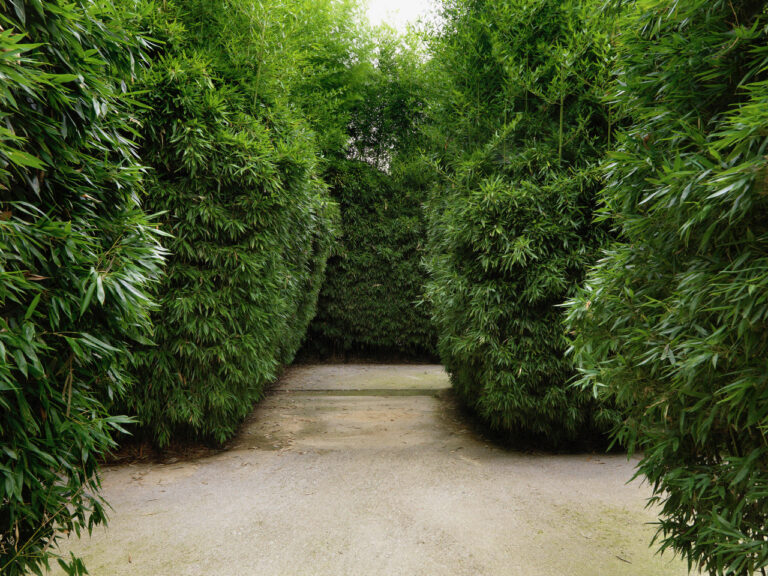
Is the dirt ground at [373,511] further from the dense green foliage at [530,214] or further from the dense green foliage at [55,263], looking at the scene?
the dense green foliage at [55,263]

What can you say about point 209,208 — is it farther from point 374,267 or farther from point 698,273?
point 374,267

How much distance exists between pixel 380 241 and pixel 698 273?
5.92 meters

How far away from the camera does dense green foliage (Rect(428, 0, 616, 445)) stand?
2910mm

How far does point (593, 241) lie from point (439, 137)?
1643 mm

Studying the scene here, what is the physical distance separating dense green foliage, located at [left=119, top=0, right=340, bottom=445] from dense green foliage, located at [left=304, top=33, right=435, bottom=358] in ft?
12.0

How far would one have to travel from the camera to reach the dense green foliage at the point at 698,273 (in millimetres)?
987

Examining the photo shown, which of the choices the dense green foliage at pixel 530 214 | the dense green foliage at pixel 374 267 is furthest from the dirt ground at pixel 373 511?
the dense green foliage at pixel 374 267

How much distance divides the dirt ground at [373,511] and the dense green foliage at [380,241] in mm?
3356

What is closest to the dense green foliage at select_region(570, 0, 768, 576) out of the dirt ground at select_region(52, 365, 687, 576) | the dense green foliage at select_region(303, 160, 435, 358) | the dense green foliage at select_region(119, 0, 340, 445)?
the dirt ground at select_region(52, 365, 687, 576)

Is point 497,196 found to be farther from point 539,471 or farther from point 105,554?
point 105,554

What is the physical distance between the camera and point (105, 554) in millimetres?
1805

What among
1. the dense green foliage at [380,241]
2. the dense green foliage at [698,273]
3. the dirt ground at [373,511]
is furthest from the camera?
the dense green foliage at [380,241]

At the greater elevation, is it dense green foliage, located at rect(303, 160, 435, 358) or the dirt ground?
dense green foliage, located at rect(303, 160, 435, 358)

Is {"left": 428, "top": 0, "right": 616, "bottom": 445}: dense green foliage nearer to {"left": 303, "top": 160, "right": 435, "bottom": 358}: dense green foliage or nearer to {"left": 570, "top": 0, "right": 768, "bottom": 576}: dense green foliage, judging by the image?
{"left": 570, "top": 0, "right": 768, "bottom": 576}: dense green foliage
